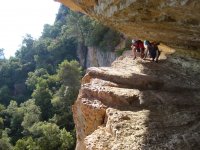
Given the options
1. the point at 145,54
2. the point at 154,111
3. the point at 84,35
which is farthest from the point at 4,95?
the point at 154,111

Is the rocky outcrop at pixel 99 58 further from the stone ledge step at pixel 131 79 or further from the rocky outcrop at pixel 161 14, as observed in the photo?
the rocky outcrop at pixel 161 14

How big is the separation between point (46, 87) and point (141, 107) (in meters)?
62.2

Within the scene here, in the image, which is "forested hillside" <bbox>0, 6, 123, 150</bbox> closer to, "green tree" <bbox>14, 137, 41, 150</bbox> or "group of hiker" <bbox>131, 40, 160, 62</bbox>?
"green tree" <bbox>14, 137, 41, 150</bbox>

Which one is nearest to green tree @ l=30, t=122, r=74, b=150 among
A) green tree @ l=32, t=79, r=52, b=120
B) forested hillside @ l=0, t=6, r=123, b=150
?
forested hillside @ l=0, t=6, r=123, b=150

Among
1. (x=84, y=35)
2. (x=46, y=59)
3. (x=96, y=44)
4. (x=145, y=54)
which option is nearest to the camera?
(x=145, y=54)

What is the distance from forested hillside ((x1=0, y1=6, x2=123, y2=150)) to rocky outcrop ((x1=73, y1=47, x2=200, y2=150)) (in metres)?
31.2

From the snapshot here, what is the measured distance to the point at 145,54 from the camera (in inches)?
899

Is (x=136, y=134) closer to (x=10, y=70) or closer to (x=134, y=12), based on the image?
(x=134, y=12)

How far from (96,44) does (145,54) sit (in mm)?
47564

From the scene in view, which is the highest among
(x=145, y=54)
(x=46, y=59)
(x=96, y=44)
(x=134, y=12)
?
(x=134, y=12)

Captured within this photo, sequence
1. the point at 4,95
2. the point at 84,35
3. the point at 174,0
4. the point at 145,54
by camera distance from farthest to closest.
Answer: the point at 4,95, the point at 84,35, the point at 145,54, the point at 174,0

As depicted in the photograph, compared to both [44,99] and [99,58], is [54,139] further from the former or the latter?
[99,58]

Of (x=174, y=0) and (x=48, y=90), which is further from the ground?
(x=174, y=0)

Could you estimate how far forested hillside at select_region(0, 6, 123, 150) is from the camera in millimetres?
52188
